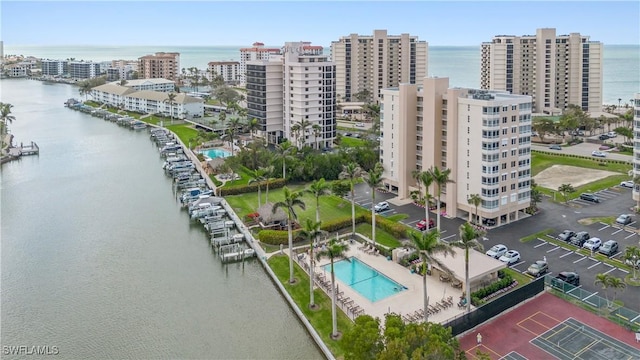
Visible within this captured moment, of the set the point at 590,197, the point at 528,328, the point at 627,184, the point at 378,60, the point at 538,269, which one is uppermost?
the point at 378,60

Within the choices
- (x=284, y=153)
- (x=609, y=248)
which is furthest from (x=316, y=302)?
(x=284, y=153)

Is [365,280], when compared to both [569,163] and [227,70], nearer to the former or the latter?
[569,163]

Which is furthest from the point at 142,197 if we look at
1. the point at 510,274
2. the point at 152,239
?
the point at 510,274

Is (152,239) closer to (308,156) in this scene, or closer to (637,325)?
(308,156)

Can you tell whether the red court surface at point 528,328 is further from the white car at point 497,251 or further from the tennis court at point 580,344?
the white car at point 497,251

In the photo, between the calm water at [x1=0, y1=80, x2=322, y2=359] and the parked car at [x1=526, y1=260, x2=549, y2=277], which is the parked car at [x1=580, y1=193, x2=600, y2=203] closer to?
the parked car at [x1=526, y1=260, x2=549, y2=277]

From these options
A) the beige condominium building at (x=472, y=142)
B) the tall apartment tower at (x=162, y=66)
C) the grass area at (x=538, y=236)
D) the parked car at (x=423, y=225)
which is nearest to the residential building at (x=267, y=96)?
the beige condominium building at (x=472, y=142)
